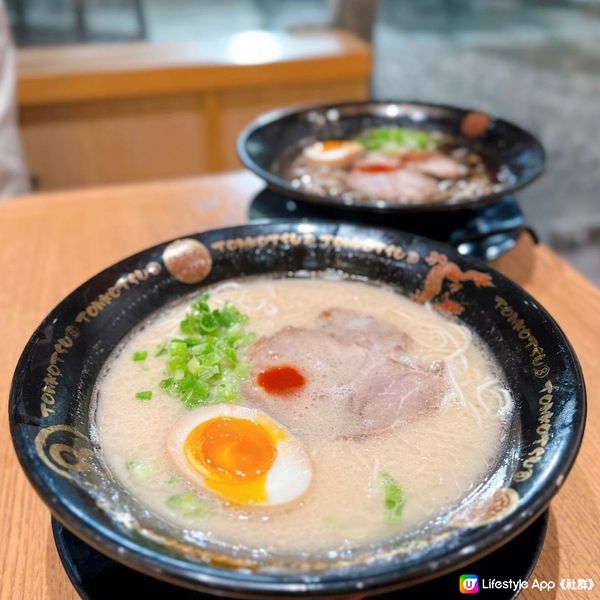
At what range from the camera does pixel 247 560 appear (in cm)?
79

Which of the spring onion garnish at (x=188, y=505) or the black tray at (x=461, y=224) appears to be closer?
the spring onion garnish at (x=188, y=505)

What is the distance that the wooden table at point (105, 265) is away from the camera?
1040 mm

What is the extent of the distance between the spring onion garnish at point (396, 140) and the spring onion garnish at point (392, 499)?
61.2 inches

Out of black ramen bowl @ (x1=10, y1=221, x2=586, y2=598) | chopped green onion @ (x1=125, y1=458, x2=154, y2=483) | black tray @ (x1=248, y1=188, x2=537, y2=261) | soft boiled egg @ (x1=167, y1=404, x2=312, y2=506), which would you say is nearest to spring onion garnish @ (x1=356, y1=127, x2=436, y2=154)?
black tray @ (x1=248, y1=188, x2=537, y2=261)

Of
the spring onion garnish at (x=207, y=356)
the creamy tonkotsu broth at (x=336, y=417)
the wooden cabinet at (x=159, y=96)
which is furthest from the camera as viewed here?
the wooden cabinet at (x=159, y=96)

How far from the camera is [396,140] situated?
236 cm

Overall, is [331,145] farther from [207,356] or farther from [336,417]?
[336,417]

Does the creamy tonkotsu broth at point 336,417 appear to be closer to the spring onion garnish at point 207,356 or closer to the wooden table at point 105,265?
the spring onion garnish at point 207,356

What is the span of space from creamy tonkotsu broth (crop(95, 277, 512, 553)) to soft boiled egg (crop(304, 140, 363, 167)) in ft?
2.84

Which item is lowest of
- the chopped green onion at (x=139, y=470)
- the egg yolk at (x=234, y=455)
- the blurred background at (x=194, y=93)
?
the blurred background at (x=194, y=93)

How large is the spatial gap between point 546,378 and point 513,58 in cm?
589

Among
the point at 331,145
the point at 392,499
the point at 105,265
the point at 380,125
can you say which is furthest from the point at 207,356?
the point at 380,125

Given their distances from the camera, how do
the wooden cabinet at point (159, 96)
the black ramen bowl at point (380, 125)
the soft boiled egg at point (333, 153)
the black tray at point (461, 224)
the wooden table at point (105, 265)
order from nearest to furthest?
the wooden table at point (105, 265), the black tray at point (461, 224), the black ramen bowl at point (380, 125), the soft boiled egg at point (333, 153), the wooden cabinet at point (159, 96)

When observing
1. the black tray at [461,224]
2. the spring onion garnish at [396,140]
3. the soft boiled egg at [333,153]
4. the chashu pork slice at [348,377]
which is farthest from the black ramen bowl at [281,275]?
the spring onion garnish at [396,140]
